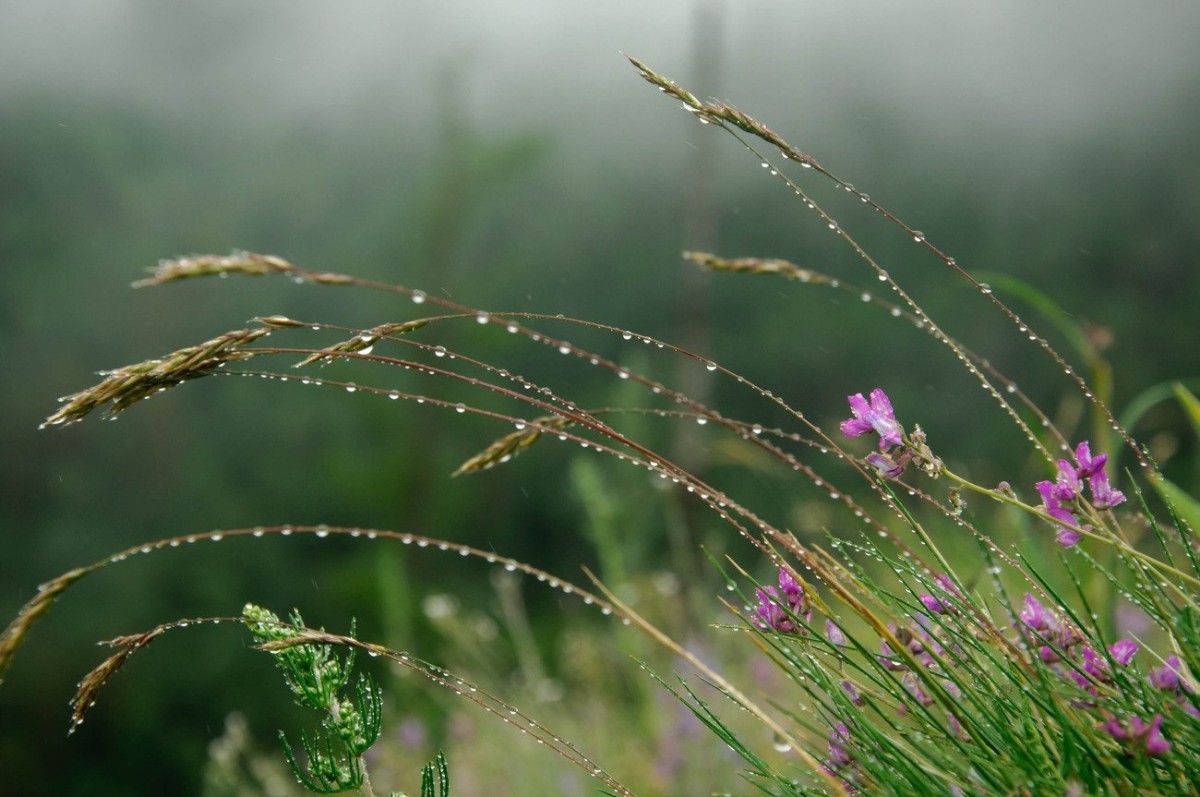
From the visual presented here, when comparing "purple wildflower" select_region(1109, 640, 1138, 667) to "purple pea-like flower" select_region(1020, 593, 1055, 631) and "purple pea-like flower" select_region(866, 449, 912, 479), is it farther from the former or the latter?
"purple pea-like flower" select_region(866, 449, 912, 479)

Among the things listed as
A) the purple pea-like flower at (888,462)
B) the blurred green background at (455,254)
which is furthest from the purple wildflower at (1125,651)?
the blurred green background at (455,254)

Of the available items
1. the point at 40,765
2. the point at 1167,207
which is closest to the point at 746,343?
the point at 1167,207

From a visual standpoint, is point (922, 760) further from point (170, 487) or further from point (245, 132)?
point (245, 132)

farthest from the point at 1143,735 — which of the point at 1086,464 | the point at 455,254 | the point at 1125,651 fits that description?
the point at 455,254

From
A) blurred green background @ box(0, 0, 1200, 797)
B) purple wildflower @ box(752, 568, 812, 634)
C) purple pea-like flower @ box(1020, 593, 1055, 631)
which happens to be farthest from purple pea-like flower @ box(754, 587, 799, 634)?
blurred green background @ box(0, 0, 1200, 797)

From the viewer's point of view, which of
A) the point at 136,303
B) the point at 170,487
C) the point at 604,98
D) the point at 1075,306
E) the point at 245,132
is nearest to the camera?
the point at 170,487

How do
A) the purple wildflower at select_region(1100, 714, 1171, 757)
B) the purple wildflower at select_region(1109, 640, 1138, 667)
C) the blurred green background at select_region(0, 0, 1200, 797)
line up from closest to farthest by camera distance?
the purple wildflower at select_region(1100, 714, 1171, 757) < the purple wildflower at select_region(1109, 640, 1138, 667) < the blurred green background at select_region(0, 0, 1200, 797)

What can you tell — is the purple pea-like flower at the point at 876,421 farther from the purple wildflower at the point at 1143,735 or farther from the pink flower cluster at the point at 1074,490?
the purple wildflower at the point at 1143,735
